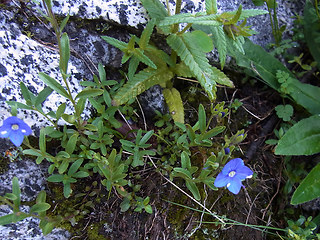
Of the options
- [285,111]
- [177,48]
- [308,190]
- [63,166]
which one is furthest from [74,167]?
[285,111]

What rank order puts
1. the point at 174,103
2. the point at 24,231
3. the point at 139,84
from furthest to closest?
the point at 174,103 → the point at 139,84 → the point at 24,231

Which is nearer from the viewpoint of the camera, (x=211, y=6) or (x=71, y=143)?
(x=71, y=143)

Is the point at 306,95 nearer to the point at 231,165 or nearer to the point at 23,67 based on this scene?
the point at 231,165

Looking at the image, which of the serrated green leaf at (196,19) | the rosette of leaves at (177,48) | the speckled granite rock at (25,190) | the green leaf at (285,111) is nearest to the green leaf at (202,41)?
the rosette of leaves at (177,48)

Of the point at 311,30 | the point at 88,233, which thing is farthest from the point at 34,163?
the point at 311,30

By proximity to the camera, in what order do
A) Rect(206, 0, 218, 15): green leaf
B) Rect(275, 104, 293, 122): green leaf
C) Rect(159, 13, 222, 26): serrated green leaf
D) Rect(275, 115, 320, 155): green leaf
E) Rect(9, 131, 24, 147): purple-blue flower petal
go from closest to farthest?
Rect(9, 131, 24, 147): purple-blue flower petal
Rect(159, 13, 222, 26): serrated green leaf
Rect(206, 0, 218, 15): green leaf
Rect(275, 115, 320, 155): green leaf
Rect(275, 104, 293, 122): green leaf

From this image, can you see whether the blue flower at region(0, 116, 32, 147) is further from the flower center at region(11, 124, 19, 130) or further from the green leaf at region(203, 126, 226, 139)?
the green leaf at region(203, 126, 226, 139)

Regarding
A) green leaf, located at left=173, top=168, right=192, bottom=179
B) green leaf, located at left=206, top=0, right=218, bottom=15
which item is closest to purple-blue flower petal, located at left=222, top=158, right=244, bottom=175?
green leaf, located at left=173, top=168, right=192, bottom=179
